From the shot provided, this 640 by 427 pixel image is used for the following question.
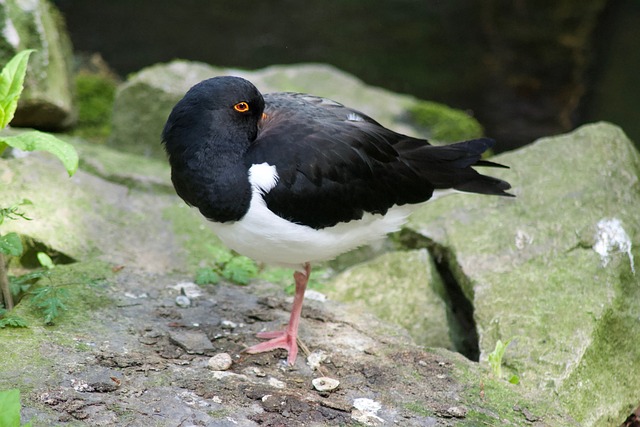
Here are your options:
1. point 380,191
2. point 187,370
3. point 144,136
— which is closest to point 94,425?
point 187,370

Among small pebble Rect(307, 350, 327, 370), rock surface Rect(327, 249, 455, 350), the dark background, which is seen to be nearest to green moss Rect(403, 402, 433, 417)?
small pebble Rect(307, 350, 327, 370)

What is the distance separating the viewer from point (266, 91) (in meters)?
7.81

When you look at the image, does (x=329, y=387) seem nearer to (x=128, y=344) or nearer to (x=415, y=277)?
(x=128, y=344)

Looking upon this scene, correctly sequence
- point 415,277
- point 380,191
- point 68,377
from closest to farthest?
point 68,377, point 380,191, point 415,277

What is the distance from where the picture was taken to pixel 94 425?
309 cm

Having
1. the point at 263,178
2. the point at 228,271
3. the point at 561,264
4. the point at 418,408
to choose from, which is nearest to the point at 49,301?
the point at 228,271

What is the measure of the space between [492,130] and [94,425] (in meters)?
8.87

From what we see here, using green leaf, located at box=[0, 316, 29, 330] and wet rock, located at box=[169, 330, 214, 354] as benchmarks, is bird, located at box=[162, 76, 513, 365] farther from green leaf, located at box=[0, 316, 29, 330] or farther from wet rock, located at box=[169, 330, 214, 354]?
green leaf, located at box=[0, 316, 29, 330]

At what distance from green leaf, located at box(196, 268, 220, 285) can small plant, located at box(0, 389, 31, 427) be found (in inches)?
76.4

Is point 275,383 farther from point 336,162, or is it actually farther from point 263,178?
point 336,162

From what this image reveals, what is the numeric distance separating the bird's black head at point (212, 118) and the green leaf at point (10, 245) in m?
0.91

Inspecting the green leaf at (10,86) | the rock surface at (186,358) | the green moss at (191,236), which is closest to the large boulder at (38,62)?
the rock surface at (186,358)

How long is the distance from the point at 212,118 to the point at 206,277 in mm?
1301

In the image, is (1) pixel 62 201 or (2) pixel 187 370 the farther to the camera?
(1) pixel 62 201
